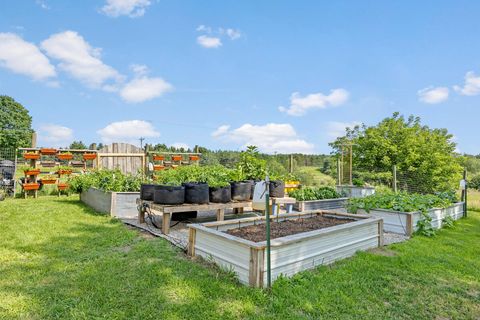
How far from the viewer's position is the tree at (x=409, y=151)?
1492cm

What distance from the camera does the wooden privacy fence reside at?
9000mm

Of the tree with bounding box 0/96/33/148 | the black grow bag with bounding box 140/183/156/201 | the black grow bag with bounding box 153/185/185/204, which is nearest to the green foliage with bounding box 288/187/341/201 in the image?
the black grow bag with bounding box 153/185/185/204

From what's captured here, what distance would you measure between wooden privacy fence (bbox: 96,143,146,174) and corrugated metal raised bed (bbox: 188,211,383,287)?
6.23 meters

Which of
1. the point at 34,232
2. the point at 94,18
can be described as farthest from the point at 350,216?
the point at 94,18

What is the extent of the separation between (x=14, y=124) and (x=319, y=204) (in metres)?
29.8

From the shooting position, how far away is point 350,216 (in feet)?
15.0

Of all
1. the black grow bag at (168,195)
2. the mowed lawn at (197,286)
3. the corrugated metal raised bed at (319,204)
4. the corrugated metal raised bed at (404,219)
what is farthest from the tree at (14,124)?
the corrugated metal raised bed at (404,219)

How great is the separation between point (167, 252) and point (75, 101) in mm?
11502

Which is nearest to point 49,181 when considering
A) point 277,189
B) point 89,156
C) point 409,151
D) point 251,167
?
point 89,156

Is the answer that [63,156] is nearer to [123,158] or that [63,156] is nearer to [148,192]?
[123,158]

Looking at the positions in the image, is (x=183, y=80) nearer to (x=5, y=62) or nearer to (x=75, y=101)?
(x=75, y=101)

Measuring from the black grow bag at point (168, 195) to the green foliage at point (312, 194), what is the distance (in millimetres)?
3200

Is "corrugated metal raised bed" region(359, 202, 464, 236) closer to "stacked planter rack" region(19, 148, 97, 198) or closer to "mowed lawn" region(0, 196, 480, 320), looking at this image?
"mowed lawn" region(0, 196, 480, 320)

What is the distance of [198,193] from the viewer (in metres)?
4.74
